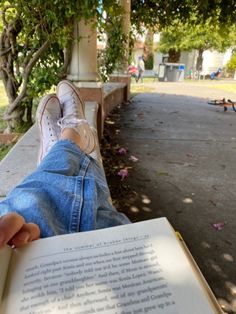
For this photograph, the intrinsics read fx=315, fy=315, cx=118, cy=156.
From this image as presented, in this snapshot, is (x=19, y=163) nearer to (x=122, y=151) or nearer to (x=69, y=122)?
(x=69, y=122)

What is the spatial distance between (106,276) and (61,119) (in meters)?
1.57

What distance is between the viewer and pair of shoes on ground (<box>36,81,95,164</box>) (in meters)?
1.98

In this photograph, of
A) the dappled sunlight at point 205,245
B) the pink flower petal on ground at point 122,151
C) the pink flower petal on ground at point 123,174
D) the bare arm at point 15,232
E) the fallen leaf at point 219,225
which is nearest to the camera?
the bare arm at point 15,232

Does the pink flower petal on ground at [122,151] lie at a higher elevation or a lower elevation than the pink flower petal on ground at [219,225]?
higher

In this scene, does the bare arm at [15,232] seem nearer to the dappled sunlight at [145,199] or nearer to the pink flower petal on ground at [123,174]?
the dappled sunlight at [145,199]

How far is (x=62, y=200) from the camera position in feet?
3.82

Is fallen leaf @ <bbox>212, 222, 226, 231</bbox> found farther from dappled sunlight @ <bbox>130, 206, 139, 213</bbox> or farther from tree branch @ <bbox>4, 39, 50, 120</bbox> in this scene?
tree branch @ <bbox>4, 39, 50, 120</bbox>

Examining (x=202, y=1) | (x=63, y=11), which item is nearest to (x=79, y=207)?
(x=63, y=11)

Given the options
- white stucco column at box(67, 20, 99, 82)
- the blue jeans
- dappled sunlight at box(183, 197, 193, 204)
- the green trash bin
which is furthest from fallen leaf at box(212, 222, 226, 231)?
the green trash bin

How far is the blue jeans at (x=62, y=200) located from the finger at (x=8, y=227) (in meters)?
0.14

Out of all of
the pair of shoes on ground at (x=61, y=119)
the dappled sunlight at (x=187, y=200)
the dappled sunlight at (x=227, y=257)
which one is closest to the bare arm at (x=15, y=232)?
the pair of shoes on ground at (x=61, y=119)

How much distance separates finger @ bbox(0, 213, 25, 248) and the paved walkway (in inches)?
48.1

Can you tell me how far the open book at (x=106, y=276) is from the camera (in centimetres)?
69

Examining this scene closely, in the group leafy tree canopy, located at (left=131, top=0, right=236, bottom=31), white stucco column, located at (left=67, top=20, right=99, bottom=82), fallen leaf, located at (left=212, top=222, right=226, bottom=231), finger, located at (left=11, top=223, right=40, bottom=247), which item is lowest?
fallen leaf, located at (left=212, top=222, right=226, bottom=231)
